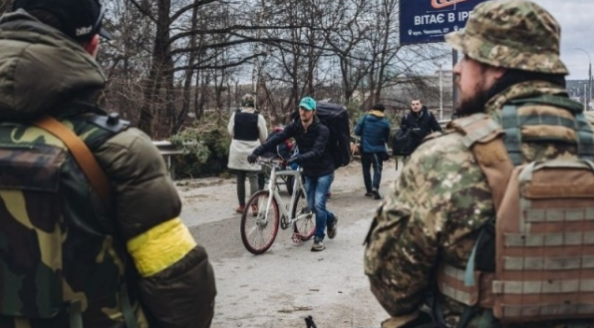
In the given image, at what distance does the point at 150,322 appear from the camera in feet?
7.88

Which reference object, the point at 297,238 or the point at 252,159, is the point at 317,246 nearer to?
the point at 297,238

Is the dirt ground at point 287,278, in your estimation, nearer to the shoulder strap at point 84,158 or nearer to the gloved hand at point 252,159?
the gloved hand at point 252,159

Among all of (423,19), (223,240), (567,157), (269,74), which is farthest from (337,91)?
(567,157)

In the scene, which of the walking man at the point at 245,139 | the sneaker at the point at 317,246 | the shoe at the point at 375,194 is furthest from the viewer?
the shoe at the point at 375,194

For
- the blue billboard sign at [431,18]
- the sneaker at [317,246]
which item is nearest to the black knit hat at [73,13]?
the sneaker at [317,246]

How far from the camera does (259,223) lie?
28.8 feet

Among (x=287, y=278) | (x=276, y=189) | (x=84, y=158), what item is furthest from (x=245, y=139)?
(x=84, y=158)

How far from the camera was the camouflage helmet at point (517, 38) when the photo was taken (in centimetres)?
249

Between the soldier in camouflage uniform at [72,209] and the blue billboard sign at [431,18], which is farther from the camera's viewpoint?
the blue billboard sign at [431,18]

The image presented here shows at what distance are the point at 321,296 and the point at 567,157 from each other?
15.6 ft

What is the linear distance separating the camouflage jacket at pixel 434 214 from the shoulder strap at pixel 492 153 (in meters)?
0.02

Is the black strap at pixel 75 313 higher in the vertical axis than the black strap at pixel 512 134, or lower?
lower

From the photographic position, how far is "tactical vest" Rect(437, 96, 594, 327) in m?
2.33

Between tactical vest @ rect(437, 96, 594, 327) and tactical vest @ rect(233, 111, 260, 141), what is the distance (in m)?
9.19
